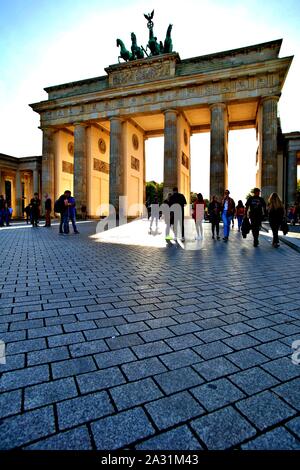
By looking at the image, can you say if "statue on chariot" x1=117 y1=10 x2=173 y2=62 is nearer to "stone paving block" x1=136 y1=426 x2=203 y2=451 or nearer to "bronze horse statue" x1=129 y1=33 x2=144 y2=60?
"bronze horse statue" x1=129 y1=33 x2=144 y2=60

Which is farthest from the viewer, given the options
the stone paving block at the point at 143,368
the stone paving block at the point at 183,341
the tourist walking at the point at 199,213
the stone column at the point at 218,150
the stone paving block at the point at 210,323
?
the stone column at the point at 218,150

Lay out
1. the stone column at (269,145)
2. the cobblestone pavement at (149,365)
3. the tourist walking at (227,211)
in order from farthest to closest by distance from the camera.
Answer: the stone column at (269,145)
the tourist walking at (227,211)
the cobblestone pavement at (149,365)

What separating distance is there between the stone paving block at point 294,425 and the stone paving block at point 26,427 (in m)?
1.17

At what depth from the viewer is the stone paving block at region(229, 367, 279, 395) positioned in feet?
5.76

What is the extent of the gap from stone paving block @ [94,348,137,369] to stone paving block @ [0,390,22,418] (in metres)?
0.54

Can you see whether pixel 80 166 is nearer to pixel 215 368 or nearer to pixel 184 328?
pixel 184 328

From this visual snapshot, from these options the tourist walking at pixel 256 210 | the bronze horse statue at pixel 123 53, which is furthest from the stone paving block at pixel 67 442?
the bronze horse statue at pixel 123 53

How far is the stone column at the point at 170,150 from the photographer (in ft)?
87.1

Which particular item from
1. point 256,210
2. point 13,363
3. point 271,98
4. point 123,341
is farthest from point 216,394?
point 271,98

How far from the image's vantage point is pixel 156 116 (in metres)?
30.3

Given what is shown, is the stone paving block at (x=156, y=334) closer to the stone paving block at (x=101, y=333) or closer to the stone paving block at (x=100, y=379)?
the stone paving block at (x=101, y=333)

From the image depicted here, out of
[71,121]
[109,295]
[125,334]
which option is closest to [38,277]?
[109,295]

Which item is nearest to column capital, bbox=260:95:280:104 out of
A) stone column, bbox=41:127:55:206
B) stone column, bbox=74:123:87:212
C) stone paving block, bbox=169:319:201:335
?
stone column, bbox=74:123:87:212

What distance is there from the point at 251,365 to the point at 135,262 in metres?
4.44
